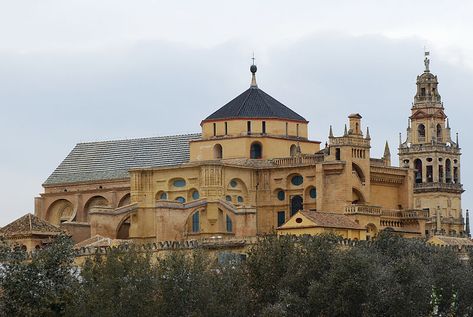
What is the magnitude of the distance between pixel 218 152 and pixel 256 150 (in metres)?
2.52

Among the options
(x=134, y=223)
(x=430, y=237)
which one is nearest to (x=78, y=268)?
(x=134, y=223)

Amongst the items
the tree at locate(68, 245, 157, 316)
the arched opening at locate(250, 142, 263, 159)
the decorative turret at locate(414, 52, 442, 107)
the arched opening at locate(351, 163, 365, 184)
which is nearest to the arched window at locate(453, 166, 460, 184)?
the decorative turret at locate(414, 52, 442, 107)

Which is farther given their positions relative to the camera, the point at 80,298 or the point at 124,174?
the point at 124,174

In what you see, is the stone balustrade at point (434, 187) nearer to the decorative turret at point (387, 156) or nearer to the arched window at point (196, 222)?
the decorative turret at point (387, 156)

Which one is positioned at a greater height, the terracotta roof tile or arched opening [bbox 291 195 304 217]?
arched opening [bbox 291 195 304 217]

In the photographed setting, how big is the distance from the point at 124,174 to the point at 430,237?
2300 cm

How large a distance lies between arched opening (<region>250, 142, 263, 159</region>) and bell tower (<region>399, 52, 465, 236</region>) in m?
35.5

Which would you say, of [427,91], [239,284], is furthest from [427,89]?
[239,284]

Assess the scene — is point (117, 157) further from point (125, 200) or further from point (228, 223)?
point (228, 223)

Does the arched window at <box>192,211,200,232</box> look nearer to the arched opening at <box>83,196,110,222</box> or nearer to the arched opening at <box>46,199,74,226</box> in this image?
the arched opening at <box>83,196,110,222</box>

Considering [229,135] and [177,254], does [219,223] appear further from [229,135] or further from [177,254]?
[177,254]

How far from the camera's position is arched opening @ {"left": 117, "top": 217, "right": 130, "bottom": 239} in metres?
115

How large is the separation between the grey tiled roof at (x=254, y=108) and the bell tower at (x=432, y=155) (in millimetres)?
33018

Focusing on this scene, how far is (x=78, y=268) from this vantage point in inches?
3575
